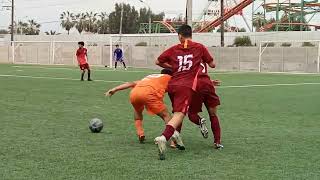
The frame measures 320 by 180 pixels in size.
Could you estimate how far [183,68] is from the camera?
7.54 metres

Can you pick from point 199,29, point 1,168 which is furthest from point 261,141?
point 199,29

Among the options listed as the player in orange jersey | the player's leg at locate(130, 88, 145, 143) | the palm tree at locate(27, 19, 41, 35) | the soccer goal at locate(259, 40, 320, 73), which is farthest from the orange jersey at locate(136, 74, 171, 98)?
the palm tree at locate(27, 19, 41, 35)

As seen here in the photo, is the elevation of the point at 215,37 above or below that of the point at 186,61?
above

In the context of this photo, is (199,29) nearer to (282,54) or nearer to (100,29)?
(282,54)

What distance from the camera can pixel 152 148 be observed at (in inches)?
311

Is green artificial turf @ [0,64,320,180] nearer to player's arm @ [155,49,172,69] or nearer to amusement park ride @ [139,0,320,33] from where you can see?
player's arm @ [155,49,172,69]

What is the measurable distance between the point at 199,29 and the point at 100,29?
171 ft

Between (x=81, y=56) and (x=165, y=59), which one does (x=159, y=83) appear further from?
(x=81, y=56)

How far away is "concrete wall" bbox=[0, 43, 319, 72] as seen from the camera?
41125 mm

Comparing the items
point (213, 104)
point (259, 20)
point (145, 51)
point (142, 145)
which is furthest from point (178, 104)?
point (259, 20)

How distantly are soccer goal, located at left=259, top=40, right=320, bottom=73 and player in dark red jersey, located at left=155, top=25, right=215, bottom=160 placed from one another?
33119mm

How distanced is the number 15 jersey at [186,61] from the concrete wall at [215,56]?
3324 centimetres

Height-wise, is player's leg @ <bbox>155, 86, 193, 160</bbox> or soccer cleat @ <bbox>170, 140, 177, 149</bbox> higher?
player's leg @ <bbox>155, 86, 193, 160</bbox>

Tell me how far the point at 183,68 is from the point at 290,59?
35.5 m
